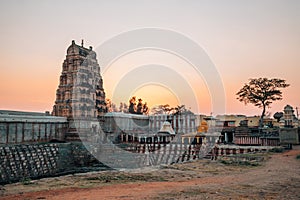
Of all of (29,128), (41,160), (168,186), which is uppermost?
(29,128)

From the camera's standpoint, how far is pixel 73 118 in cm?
4259

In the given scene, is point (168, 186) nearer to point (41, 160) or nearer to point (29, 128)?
point (41, 160)

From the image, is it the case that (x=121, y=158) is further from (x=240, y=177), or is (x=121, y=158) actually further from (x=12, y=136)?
(x=240, y=177)

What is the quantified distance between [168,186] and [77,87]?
3406 centimetres

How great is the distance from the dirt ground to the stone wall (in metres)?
15.0

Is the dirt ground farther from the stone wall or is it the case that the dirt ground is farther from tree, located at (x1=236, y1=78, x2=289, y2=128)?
tree, located at (x1=236, y1=78, x2=289, y2=128)

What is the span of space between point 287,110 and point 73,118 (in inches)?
1239

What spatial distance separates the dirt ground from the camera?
35.0 ft

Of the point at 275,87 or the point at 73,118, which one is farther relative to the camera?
the point at 275,87

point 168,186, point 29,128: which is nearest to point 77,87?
point 29,128

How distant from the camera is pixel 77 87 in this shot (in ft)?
144

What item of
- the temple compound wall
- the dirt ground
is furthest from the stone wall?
the dirt ground

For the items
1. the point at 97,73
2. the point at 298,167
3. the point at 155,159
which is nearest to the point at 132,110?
the point at 97,73

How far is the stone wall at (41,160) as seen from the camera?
88.7 feet
